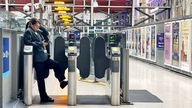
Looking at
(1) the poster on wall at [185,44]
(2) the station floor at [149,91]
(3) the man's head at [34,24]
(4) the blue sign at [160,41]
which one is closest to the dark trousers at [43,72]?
(2) the station floor at [149,91]

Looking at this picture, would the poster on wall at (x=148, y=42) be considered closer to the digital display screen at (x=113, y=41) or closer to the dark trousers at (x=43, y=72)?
the digital display screen at (x=113, y=41)

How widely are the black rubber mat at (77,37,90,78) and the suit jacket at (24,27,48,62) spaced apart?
1.63 metres

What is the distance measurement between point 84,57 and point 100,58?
0.38 metres

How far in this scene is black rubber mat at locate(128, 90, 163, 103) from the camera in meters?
7.47

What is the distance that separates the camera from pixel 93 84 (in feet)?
33.0

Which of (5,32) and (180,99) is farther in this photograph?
(180,99)

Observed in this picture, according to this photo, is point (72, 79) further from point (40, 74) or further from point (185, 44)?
point (185, 44)

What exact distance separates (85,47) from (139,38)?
12.4 metres

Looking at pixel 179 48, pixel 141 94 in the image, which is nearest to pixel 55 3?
pixel 179 48

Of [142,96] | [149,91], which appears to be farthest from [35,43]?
[149,91]

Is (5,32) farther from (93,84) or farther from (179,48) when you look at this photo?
(179,48)

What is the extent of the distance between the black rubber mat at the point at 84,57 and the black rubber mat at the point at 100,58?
0.19 m

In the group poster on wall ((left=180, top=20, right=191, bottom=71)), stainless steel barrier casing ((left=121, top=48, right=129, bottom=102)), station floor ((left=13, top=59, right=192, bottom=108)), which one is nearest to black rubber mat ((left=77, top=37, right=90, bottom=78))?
station floor ((left=13, top=59, right=192, bottom=108))

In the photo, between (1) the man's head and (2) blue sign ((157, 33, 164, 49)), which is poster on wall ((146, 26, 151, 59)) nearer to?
(2) blue sign ((157, 33, 164, 49))
